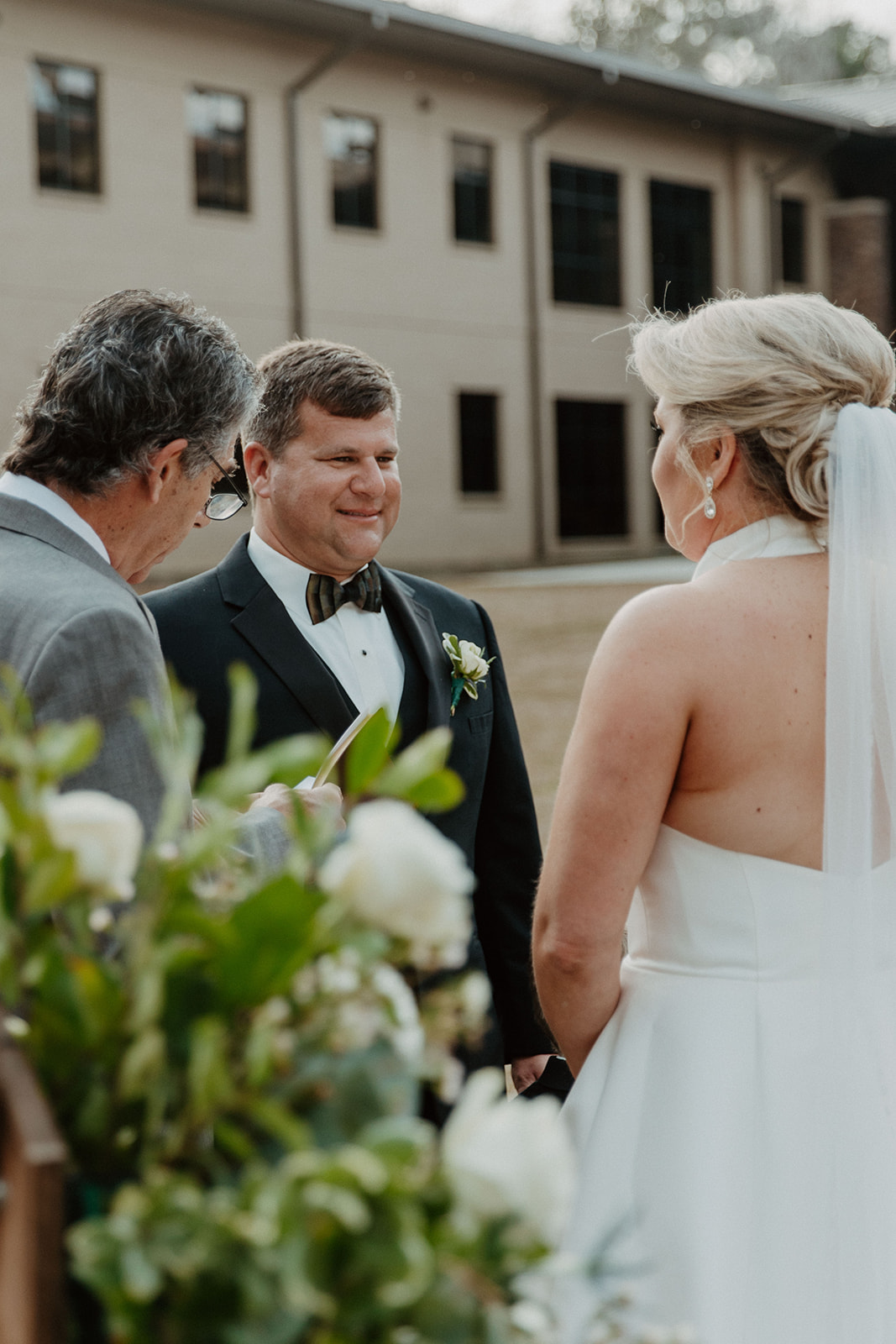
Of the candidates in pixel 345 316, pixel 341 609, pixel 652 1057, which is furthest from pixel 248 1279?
pixel 345 316

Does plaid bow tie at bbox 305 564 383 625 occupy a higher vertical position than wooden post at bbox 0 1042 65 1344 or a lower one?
higher

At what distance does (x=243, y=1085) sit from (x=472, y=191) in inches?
957

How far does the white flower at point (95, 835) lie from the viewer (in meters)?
0.96

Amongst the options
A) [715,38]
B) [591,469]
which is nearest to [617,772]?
[591,469]

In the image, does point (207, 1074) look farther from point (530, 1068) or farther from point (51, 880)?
point (530, 1068)

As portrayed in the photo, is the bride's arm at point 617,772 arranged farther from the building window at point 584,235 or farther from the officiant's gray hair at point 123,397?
the building window at point 584,235

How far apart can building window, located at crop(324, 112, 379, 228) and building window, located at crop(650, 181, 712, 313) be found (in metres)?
6.33

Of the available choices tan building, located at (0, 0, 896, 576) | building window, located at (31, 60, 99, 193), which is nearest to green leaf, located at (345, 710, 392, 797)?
tan building, located at (0, 0, 896, 576)

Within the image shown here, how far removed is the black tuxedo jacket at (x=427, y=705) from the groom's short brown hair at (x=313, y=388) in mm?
298

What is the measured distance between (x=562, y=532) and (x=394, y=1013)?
24647mm

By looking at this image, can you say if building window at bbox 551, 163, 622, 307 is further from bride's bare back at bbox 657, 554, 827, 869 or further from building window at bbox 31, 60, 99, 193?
bride's bare back at bbox 657, 554, 827, 869

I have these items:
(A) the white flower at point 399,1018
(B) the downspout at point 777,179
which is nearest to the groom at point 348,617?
(A) the white flower at point 399,1018

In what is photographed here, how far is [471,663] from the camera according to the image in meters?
3.31

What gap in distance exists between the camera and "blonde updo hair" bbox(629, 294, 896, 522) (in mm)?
2180
